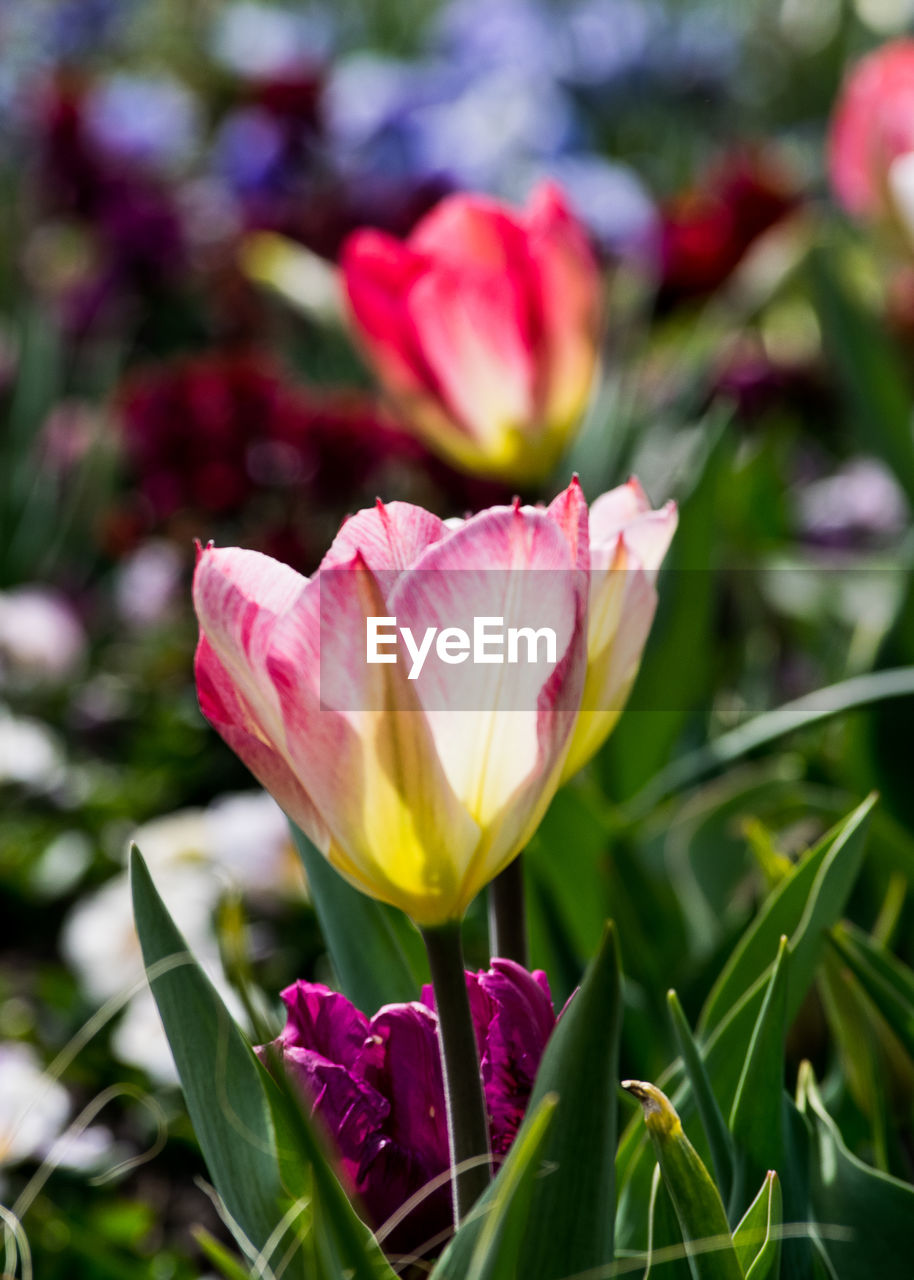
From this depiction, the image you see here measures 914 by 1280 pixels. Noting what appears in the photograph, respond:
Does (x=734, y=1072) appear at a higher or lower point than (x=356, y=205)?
lower

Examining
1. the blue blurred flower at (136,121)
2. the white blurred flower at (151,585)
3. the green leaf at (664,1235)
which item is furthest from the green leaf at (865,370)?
the blue blurred flower at (136,121)

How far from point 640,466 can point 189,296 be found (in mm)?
1745

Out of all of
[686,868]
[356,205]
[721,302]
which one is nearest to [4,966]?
[686,868]

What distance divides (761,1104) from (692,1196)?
0.08 metres

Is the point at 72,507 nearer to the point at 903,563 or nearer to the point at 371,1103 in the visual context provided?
the point at 903,563

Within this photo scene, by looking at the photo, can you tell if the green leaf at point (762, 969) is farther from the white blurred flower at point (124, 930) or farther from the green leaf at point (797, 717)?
the white blurred flower at point (124, 930)

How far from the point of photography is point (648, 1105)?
308 mm

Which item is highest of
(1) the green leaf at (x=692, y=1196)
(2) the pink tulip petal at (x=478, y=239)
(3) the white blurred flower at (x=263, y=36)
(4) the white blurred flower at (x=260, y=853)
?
(3) the white blurred flower at (x=263, y=36)

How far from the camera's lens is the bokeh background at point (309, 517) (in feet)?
2.37

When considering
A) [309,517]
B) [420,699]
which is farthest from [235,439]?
[420,699]

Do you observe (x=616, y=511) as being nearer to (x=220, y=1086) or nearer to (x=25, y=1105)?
(x=220, y=1086)

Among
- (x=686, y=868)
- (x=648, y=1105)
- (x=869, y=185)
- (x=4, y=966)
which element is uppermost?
(x=869, y=185)

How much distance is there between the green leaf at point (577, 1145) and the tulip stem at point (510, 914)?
9 centimetres

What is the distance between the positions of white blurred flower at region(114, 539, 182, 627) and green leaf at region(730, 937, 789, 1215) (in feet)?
4.21
